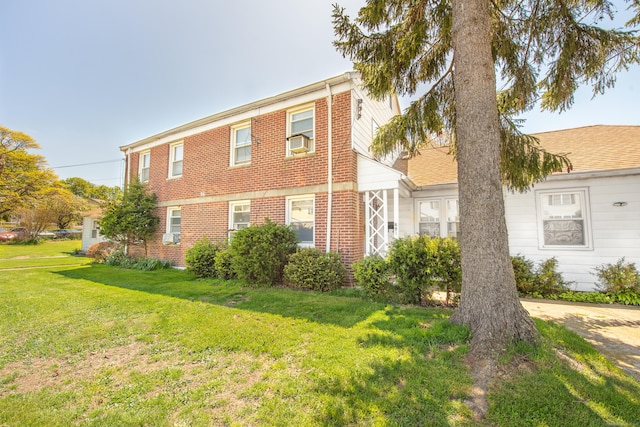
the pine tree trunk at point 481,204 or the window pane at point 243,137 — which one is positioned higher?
the window pane at point 243,137

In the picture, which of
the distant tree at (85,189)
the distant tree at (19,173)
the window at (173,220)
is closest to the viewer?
the window at (173,220)

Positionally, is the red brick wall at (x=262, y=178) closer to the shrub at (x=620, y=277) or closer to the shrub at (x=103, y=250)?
the shrub at (x=103, y=250)

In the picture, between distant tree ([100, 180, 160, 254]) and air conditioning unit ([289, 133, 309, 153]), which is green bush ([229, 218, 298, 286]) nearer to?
air conditioning unit ([289, 133, 309, 153])

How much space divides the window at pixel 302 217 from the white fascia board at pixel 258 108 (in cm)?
306

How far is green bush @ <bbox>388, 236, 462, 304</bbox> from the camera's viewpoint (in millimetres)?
5148

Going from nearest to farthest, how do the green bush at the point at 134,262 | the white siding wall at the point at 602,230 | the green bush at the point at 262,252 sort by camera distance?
the white siding wall at the point at 602,230 < the green bush at the point at 262,252 < the green bush at the point at 134,262

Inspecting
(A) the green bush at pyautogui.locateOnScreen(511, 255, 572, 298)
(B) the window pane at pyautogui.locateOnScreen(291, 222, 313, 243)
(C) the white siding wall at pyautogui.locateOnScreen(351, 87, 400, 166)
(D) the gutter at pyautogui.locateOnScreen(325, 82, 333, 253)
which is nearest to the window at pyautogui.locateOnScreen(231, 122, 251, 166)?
(B) the window pane at pyautogui.locateOnScreen(291, 222, 313, 243)

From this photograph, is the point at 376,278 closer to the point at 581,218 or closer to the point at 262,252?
the point at 262,252

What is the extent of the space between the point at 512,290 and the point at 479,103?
8.24 ft

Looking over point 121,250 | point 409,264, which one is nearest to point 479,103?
point 409,264

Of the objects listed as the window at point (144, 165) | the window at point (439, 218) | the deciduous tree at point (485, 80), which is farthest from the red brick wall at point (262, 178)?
the window at point (439, 218)

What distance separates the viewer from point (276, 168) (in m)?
8.48

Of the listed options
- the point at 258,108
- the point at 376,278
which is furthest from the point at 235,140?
the point at 376,278

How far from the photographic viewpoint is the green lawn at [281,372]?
7.19 feet
